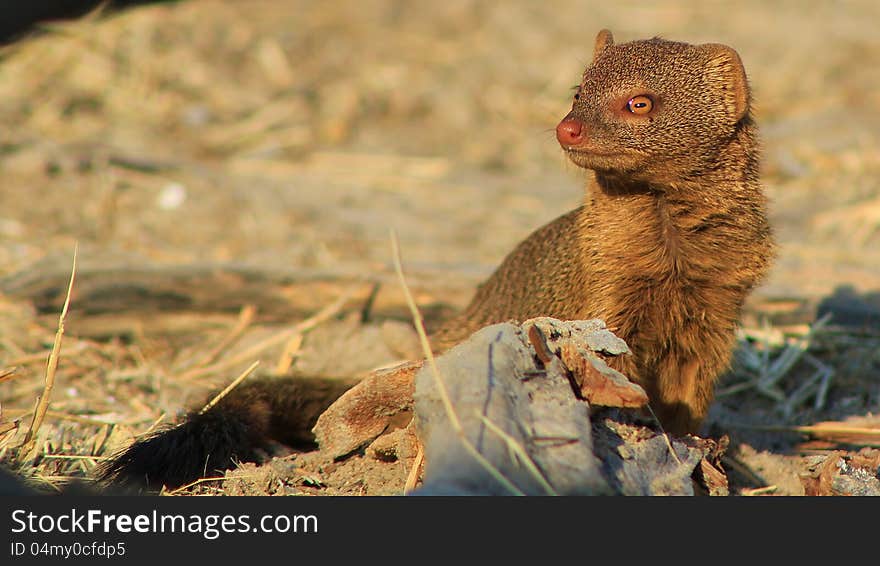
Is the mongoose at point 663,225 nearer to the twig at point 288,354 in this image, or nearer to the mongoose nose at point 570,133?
the mongoose nose at point 570,133

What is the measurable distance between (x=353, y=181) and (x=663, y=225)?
11.1ft

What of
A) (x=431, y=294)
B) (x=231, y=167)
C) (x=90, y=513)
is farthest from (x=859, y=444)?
(x=231, y=167)

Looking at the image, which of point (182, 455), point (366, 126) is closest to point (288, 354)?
point (182, 455)

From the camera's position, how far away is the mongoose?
9.07 ft

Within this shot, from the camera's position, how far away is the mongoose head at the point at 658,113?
8.96 ft

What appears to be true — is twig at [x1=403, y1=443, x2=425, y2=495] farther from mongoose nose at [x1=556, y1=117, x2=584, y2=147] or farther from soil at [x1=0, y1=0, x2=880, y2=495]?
mongoose nose at [x1=556, y1=117, x2=584, y2=147]

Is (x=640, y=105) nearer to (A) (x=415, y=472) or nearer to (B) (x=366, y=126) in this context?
(A) (x=415, y=472)

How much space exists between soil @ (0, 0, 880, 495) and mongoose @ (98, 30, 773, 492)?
0.36 metres

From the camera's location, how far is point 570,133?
105 inches

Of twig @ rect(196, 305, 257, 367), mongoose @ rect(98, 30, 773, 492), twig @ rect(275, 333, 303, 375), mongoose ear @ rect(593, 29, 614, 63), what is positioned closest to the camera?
mongoose @ rect(98, 30, 773, 492)

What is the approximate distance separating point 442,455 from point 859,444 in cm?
194

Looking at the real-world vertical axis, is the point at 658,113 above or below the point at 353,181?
above

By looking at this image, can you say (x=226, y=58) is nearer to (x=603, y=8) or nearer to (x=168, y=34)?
(x=168, y=34)

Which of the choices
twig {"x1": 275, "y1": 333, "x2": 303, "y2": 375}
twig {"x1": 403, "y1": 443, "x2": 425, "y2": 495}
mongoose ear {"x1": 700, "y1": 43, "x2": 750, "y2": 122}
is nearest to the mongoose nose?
mongoose ear {"x1": 700, "y1": 43, "x2": 750, "y2": 122}
